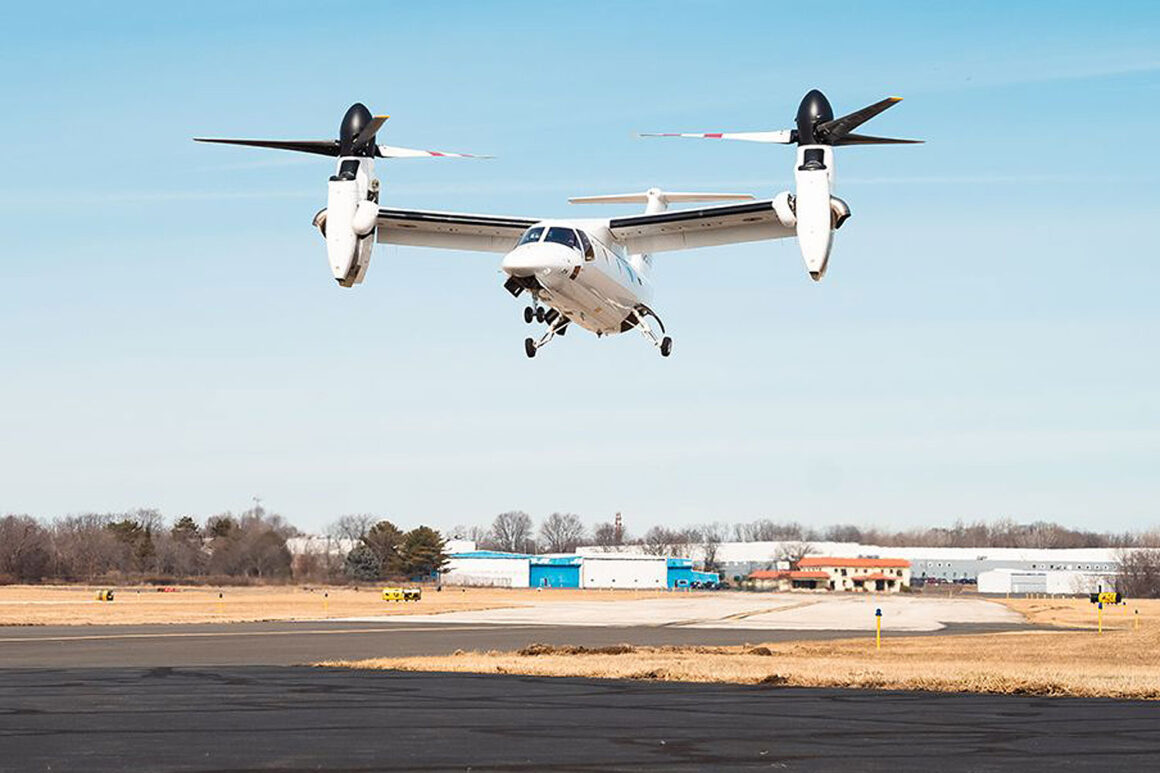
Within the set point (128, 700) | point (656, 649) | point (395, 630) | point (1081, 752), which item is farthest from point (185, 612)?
point (1081, 752)

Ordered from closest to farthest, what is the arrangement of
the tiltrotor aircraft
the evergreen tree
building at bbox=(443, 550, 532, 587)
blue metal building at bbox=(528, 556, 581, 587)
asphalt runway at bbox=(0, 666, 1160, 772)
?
asphalt runway at bbox=(0, 666, 1160, 772) < the tiltrotor aircraft < the evergreen tree < blue metal building at bbox=(528, 556, 581, 587) < building at bbox=(443, 550, 532, 587)

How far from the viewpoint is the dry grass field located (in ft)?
94.1

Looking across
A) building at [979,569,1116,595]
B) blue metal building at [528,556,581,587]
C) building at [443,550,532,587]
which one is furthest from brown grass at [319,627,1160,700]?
building at [979,569,1116,595]

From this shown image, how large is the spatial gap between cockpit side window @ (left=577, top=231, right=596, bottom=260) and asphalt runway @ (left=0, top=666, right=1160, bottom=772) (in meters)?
14.2

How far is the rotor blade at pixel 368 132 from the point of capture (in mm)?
38625

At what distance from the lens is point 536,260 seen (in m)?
37.4

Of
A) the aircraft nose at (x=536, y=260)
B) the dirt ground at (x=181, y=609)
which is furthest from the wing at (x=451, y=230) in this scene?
the dirt ground at (x=181, y=609)

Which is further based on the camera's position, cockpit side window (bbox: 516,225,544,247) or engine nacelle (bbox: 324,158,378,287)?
cockpit side window (bbox: 516,225,544,247)

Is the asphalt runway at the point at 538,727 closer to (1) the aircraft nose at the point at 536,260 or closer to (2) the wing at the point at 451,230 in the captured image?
(1) the aircraft nose at the point at 536,260

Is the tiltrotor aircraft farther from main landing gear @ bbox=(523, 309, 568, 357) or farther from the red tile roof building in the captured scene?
the red tile roof building

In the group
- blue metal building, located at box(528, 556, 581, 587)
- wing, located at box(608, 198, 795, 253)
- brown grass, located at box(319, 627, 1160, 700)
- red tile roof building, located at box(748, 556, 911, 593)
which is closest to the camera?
brown grass, located at box(319, 627, 1160, 700)

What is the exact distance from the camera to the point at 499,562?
609ft

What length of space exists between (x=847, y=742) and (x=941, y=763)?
7.75 ft

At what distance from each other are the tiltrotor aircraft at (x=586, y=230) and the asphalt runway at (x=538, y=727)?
12.7 m
